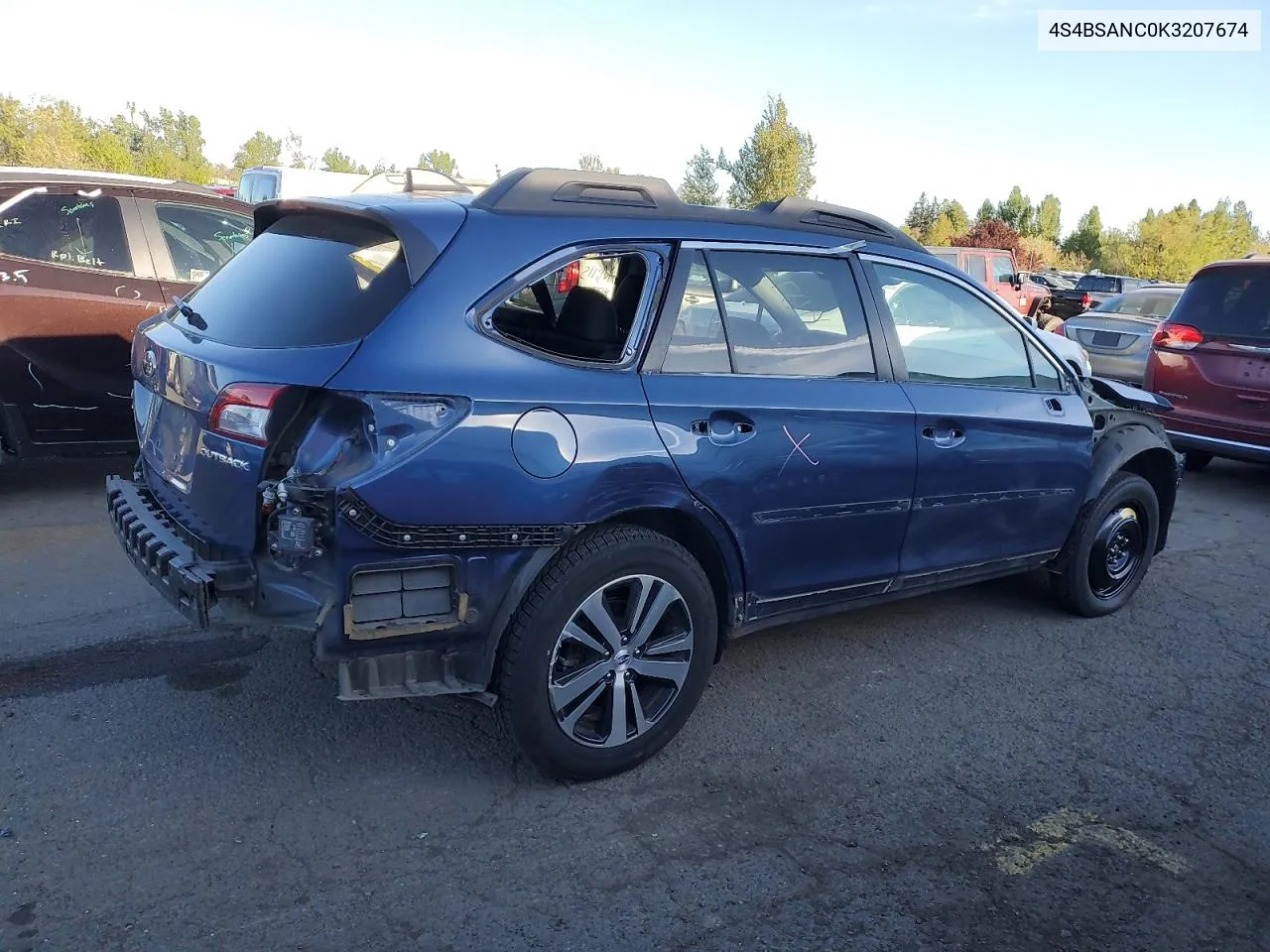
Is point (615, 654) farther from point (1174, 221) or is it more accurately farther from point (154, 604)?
point (1174, 221)

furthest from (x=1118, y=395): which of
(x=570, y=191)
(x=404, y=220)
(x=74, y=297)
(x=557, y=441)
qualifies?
(x=74, y=297)

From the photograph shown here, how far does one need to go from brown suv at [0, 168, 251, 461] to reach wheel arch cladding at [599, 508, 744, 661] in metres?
4.01

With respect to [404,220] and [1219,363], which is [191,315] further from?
[1219,363]

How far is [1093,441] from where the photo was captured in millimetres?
4875

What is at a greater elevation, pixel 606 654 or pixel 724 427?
pixel 724 427

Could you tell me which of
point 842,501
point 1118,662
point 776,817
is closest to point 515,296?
point 842,501

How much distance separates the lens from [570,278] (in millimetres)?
3621

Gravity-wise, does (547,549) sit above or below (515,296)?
below

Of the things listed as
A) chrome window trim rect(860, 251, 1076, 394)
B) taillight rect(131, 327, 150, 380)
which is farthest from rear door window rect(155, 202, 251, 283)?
chrome window trim rect(860, 251, 1076, 394)

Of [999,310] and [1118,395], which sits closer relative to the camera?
[999,310]

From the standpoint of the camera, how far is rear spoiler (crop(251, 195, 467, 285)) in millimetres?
3047

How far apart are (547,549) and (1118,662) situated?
3015 mm

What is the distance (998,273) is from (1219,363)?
33.6ft

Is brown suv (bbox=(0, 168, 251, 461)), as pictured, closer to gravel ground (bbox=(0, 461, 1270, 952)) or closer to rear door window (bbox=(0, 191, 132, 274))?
rear door window (bbox=(0, 191, 132, 274))
